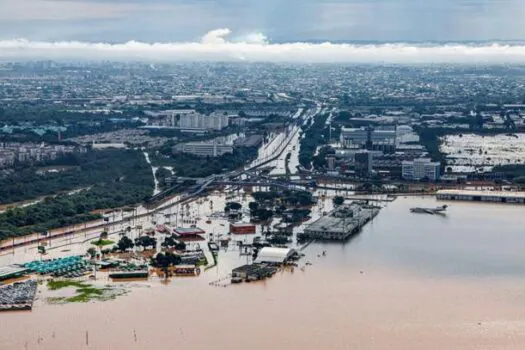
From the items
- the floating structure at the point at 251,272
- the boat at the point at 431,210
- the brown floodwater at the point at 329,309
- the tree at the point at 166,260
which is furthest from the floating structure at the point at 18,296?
the boat at the point at 431,210

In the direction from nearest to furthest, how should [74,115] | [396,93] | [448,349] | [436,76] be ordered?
[448,349] → [74,115] → [396,93] → [436,76]

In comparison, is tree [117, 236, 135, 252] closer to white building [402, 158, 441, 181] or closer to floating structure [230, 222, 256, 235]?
floating structure [230, 222, 256, 235]

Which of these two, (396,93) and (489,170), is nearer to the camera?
(489,170)

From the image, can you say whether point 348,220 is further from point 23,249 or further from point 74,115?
point 74,115

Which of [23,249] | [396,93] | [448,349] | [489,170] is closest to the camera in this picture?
[448,349]

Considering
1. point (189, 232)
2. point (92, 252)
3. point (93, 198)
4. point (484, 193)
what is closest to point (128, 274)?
point (92, 252)


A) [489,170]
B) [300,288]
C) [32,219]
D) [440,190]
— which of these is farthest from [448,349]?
[489,170]

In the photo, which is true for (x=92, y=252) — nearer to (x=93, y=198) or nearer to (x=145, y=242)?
(x=145, y=242)

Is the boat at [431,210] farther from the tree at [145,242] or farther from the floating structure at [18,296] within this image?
the floating structure at [18,296]
